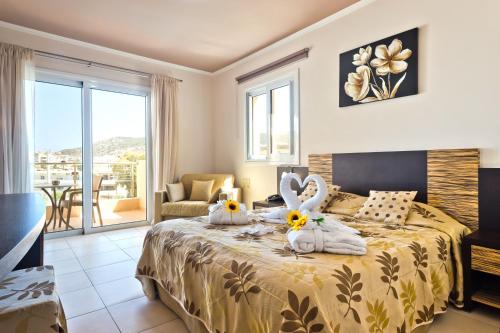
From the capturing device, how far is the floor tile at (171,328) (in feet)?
6.11

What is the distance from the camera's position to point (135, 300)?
7.46 feet

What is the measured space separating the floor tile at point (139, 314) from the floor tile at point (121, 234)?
211cm

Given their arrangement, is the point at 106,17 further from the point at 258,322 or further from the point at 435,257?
the point at 435,257

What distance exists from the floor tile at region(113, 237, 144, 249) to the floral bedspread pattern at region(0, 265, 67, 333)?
251cm

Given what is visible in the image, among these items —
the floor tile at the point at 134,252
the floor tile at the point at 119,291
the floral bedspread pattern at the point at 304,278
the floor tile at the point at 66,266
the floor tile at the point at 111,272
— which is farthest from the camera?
the floor tile at the point at 134,252

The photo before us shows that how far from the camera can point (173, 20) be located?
349 centimetres

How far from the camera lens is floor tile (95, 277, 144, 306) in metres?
2.29

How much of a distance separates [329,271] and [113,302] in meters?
1.76

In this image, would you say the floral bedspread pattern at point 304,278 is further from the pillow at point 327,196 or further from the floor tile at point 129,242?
the floor tile at point 129,242

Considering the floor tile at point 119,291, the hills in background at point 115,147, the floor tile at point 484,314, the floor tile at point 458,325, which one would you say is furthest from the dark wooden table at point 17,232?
the hills in background at point 115,147

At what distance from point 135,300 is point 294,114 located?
2.84 meters

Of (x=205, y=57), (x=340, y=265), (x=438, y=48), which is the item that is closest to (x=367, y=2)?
(x=438, y=48)

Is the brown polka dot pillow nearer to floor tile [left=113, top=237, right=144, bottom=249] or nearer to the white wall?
floor tile [left=113, top=237, right=144, bottom=249]

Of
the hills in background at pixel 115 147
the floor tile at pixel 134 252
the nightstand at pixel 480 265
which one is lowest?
the floor tile at pixel 134 252
